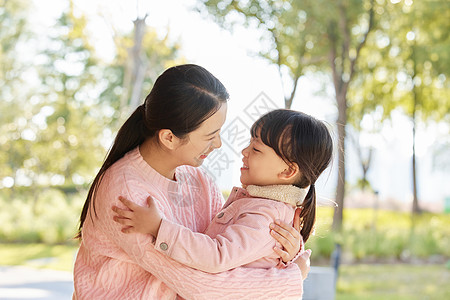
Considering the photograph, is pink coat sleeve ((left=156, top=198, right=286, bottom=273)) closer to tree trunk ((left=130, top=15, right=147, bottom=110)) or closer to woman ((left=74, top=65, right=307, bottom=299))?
woman ((left=74, top=65, right=307, bottom=299))

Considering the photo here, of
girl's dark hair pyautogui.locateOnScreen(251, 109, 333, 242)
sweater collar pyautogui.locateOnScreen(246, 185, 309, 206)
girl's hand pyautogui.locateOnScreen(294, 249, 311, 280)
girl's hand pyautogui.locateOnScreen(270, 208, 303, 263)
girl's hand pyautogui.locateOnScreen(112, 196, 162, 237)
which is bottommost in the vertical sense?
girl's hand pyautogui.locateOnScreen(294, 249, 311, 280)

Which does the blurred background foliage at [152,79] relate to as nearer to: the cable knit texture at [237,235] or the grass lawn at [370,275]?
the grass lawn at [370,275]

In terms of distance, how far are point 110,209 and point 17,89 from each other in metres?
8.26

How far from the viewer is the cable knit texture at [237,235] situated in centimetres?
110

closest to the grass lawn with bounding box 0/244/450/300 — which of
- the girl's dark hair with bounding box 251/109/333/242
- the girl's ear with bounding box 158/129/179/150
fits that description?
the girl's dark hair with bounding box 251/109/333/242

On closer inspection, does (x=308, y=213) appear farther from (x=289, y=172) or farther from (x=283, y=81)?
(x=283, y=81)

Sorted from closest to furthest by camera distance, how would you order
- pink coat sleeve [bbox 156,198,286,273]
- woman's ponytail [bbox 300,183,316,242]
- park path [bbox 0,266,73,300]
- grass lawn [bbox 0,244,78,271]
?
pink coat sleeve [bbox 156,198,286,273] → woman's ponytail [bbox 300,183,316,242] → park path [bbox 0,266,73,300] → grass lawn [bbox 0,244,78,271]

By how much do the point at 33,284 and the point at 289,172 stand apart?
11.9 feet

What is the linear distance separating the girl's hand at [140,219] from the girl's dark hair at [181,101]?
13cm

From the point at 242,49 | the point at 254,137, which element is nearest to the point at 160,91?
the point at 254,137

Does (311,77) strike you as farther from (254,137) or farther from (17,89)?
(254,137)

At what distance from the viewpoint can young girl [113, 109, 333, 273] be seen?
110 cm

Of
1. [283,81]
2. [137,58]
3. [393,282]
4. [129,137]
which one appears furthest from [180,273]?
[137,58]

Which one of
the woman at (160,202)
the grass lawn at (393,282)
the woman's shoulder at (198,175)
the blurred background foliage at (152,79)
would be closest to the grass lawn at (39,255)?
the blurred background foliage at (152,79)
